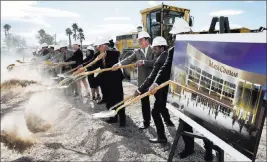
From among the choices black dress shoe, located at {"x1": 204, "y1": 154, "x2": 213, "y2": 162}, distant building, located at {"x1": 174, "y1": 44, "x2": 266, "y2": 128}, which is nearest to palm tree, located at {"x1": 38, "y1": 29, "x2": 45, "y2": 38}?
black dress shoe, located at {"x1": 204, "y1": 154, "x2": 213, "y2": 162}

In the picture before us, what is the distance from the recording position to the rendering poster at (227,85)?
1.86m

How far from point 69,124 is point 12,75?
7.38m

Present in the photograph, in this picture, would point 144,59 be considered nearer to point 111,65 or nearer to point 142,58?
point 142,58

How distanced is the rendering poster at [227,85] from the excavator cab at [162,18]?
284 inches

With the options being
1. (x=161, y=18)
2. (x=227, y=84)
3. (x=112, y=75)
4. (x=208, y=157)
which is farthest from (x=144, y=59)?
(x=161, y=18)

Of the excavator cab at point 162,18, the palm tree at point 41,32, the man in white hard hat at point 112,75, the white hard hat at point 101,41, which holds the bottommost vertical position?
the man in white hard hat at point 112,75

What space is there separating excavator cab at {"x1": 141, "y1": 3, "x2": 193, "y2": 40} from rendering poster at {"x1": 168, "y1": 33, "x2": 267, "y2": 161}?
7214 millimetres

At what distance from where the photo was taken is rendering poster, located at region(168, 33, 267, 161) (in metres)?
1.86

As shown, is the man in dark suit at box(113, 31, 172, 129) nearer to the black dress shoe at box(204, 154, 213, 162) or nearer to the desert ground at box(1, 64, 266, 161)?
the desert ground at box(1, 64, 266, 161)

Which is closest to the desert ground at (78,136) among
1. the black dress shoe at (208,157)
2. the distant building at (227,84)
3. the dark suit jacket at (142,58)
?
the black dress shoe at (208,157)

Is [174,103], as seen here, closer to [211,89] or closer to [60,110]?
[211,89]

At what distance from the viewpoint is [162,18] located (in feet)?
32.1

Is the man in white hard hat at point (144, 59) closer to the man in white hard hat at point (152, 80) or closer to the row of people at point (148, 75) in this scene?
the row of people at point (148, 75)

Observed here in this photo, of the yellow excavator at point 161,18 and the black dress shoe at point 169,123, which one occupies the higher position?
the yellow excavator at point 161,18
